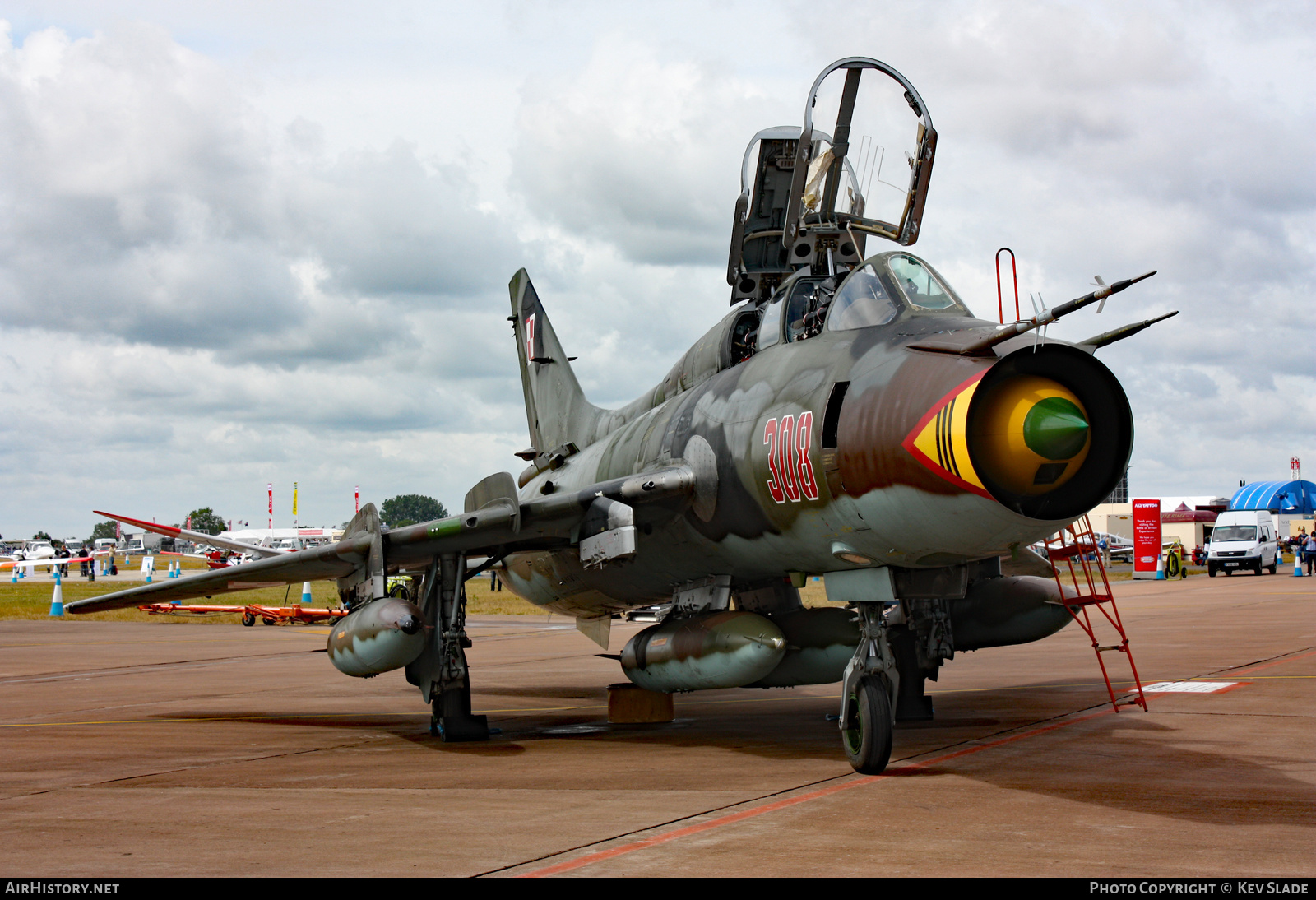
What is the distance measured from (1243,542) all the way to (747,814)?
47813 millimetres

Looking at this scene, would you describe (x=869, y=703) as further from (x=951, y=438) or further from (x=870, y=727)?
(x=951, y=438)

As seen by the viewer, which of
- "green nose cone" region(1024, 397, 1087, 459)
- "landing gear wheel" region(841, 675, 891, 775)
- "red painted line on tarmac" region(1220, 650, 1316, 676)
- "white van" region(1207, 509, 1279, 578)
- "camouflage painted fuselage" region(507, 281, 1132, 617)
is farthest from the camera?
"white van" region(1207, 509, 1279, 578)

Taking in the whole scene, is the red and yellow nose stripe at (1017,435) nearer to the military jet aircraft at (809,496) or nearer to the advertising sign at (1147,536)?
the military jet aircraft at (809,496)

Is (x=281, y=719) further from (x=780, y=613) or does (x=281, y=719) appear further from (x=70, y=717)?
(x=780, y=613)

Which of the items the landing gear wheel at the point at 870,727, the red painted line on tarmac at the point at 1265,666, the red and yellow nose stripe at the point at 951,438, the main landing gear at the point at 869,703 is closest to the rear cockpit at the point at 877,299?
the red and yellow nose stripe at the point at 951,438

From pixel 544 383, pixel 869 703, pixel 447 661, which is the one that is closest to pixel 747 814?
pixel 869 703

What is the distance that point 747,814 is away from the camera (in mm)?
6488

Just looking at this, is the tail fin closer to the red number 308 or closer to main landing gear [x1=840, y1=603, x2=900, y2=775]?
the red number 308

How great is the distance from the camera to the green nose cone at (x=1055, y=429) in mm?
6117

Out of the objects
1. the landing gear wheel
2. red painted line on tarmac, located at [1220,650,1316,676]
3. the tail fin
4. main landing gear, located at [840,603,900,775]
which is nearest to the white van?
red painted line on tarmac, located at [1220,650,1316,676]

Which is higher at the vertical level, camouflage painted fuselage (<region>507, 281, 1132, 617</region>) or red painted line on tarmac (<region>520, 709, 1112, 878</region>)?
camouflage painted fuselage (<region>507, 281, 1132, 617</region>)

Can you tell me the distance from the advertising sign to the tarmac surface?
34.8 meters

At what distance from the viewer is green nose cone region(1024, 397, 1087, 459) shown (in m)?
6.12

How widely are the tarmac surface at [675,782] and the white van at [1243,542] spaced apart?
1378 inches
